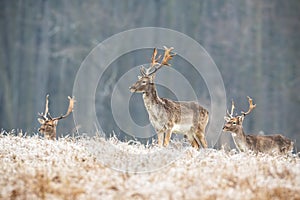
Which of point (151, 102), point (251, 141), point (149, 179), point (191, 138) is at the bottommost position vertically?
point (149, 179)

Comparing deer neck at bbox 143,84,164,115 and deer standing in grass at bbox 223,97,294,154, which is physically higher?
deer neck at bbox 143,84,164,115

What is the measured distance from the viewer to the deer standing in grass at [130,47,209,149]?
9438mm

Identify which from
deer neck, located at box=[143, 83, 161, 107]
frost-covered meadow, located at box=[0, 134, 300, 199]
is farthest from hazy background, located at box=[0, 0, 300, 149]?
frost-covered meadow, located at box=[0, 134, 300, 199]

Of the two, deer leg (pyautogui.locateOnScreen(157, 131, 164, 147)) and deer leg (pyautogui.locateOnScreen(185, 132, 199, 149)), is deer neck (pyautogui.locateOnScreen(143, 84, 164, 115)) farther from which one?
deer leg (pyautogui.locateOnScreen(185, 132, 199, 149))

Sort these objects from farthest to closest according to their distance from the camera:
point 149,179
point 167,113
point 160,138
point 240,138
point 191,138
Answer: point 240,138 → point 191,138 → point 167,113 → point 160,138 → point 149,179

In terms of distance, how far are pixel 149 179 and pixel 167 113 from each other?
12.4ft

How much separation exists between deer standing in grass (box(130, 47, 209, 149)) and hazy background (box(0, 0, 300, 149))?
57.4 ft

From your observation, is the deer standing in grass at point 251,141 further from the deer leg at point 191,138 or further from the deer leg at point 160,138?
the deer leg at point 160,138

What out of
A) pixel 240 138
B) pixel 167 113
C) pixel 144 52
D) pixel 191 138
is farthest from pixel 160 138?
pixel 144 52

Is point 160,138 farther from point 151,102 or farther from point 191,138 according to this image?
point 191,138

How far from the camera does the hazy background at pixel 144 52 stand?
94.0 ft

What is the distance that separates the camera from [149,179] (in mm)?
5812

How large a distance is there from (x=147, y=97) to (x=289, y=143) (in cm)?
349

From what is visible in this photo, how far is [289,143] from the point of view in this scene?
1093cm
